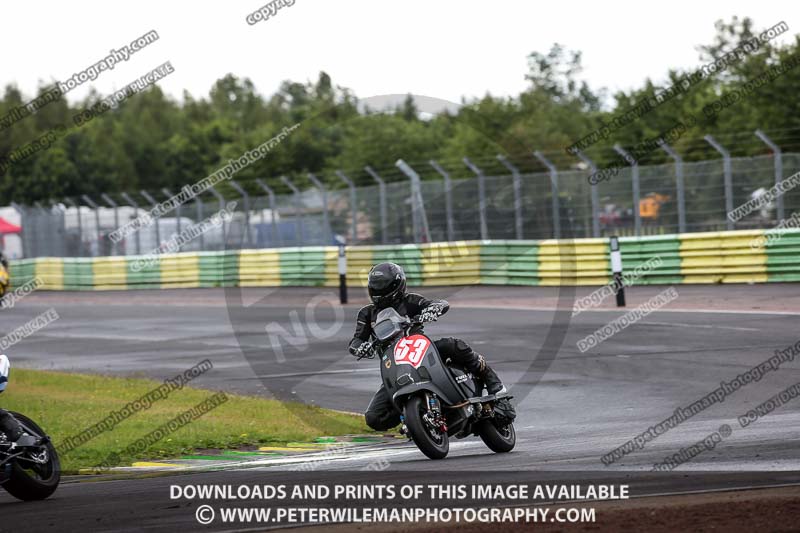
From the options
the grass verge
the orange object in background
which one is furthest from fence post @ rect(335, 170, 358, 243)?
the grass verge

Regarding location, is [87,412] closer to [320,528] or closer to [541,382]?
[541,382]

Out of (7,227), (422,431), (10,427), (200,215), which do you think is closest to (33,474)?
(10,427)

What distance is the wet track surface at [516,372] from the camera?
7.72 metres

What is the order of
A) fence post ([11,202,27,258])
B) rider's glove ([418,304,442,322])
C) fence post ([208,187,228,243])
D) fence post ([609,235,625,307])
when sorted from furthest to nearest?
fence post ([11,202,27,258]), fence post ([208,187,228,243]), fence post ([609,235,625,307]), rider's glove ([418,304,442,322])

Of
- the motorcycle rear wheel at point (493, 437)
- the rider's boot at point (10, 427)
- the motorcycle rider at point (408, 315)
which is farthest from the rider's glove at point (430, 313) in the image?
the rider's boot at point (10, 427)

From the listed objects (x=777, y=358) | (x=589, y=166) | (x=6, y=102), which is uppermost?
(x=6, y=102)

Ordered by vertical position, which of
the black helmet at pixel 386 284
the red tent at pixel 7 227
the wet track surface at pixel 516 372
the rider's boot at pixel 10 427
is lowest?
the wet track surface at pixel 516 372

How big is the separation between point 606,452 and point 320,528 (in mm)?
2925

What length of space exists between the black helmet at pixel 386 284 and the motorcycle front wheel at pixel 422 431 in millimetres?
881

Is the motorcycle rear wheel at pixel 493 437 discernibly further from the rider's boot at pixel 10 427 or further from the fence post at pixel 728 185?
the fence post at pixel 728 185

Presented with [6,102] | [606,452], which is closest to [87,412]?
[606,452]

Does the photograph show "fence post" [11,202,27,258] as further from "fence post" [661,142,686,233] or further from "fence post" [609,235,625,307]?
"fence post" [609,235,625,307]

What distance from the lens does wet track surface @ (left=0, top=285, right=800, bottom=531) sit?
304 inches

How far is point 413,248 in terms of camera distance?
30.6 metres
